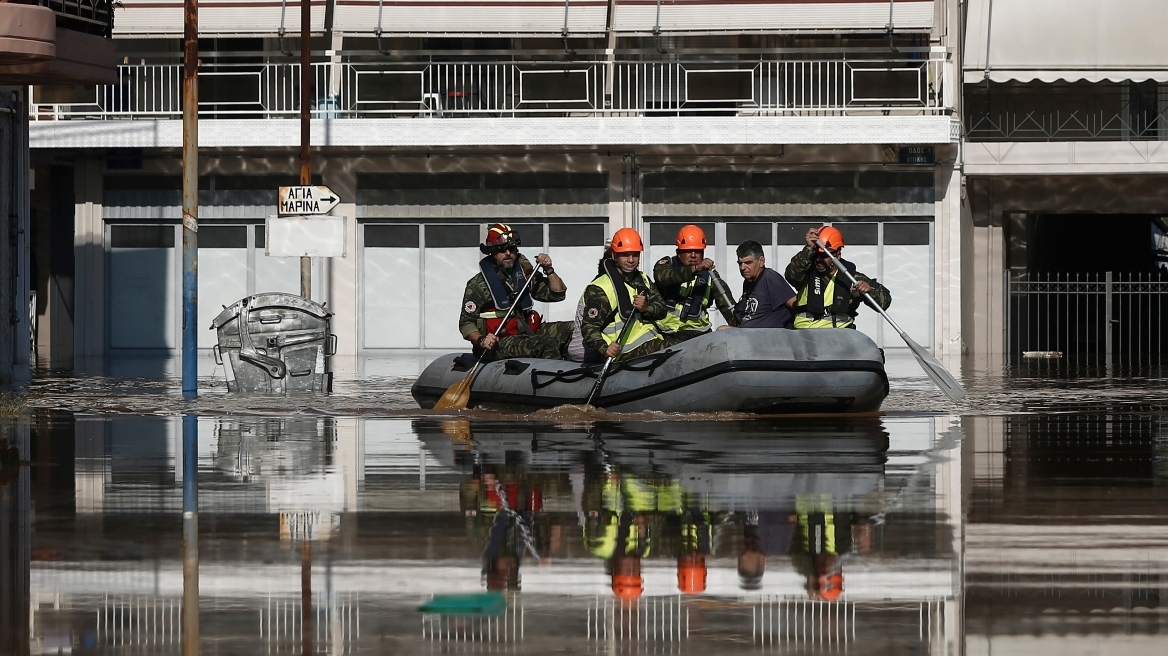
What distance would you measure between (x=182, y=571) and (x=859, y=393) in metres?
8.72

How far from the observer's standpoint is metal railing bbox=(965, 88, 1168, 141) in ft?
105

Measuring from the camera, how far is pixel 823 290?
53.0 feet

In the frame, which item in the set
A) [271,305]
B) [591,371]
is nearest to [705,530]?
[591,371]

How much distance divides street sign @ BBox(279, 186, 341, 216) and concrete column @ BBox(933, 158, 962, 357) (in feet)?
42.0

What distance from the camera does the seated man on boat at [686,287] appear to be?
15.4m

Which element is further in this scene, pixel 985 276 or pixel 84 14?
pixel 985 276

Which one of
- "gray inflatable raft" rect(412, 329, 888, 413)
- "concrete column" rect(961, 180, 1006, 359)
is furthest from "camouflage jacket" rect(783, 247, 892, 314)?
"concrete column" rect(961, 180, 1006, 359)

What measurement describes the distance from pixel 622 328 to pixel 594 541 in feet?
26.1

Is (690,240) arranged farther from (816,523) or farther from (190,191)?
(816,523)

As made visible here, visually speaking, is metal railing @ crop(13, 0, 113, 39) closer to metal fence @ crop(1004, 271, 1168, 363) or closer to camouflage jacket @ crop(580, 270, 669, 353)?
camouflage jacket @ crop(580, 270, 669, 353)

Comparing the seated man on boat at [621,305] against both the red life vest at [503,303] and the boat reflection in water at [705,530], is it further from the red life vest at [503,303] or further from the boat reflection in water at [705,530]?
the boat reflection in water at [705,530]

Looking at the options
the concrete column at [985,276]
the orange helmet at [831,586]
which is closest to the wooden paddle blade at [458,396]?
the orange helmet at [831,586]

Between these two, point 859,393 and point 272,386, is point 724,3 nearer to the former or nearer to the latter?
point 272,386

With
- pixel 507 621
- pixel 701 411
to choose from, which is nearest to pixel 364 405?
pixel 701 411
